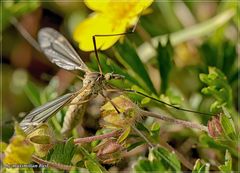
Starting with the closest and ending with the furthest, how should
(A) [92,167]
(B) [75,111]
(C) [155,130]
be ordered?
(A) [92,167] → (C) [155,130] → (B) [75,111]

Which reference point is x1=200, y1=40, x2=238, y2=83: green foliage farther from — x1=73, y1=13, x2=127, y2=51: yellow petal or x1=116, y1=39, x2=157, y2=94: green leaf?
x1=73, y1=13, x2=127, y2=51: yellow petal

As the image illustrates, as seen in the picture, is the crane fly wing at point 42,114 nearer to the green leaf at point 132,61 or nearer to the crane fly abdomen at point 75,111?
the crane fly abdomen at point 75,111

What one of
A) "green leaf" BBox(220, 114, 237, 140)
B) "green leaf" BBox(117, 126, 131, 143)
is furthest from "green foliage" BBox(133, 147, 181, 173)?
"green leaf" BBox(220, 114, 237, 140)

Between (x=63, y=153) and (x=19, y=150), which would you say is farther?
(x=63, y=153)

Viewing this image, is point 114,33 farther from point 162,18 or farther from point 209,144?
point 162,18

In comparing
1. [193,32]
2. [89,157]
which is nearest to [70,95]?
[89,157]

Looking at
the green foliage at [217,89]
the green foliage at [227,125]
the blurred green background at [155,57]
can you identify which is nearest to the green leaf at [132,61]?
the blurred green background at [155,57]

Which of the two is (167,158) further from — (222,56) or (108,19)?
(222,56)
